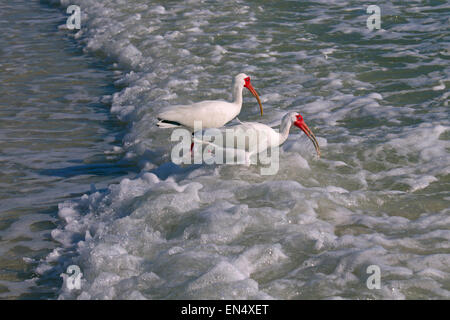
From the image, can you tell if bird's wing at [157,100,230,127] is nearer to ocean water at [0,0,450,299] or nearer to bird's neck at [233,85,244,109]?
bird's neck at [233,85,244,109]

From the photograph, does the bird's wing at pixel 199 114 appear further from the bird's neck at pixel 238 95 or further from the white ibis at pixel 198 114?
the bird's neck at pixel 238 95

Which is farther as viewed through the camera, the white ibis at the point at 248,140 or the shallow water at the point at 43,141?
the white ibis at the point at 248,140

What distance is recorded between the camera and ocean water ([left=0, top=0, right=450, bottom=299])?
543 centimetres

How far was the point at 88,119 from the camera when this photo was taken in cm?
1009

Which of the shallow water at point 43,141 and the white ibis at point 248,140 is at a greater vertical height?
the white ibis at point 248,140

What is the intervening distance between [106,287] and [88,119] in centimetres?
520

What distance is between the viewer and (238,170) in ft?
24.6

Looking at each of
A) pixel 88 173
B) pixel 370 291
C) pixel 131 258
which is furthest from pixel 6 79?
pixel 370 291

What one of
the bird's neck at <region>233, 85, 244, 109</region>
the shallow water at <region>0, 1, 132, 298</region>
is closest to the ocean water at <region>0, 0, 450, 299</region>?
the shallow water at <region>0, 1, 132, 298</region>

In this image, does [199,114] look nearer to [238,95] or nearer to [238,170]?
[238,95]

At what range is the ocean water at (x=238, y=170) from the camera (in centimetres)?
543

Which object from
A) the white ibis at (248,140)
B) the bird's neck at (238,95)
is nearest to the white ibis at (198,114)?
the bird's neck at (238,95)
